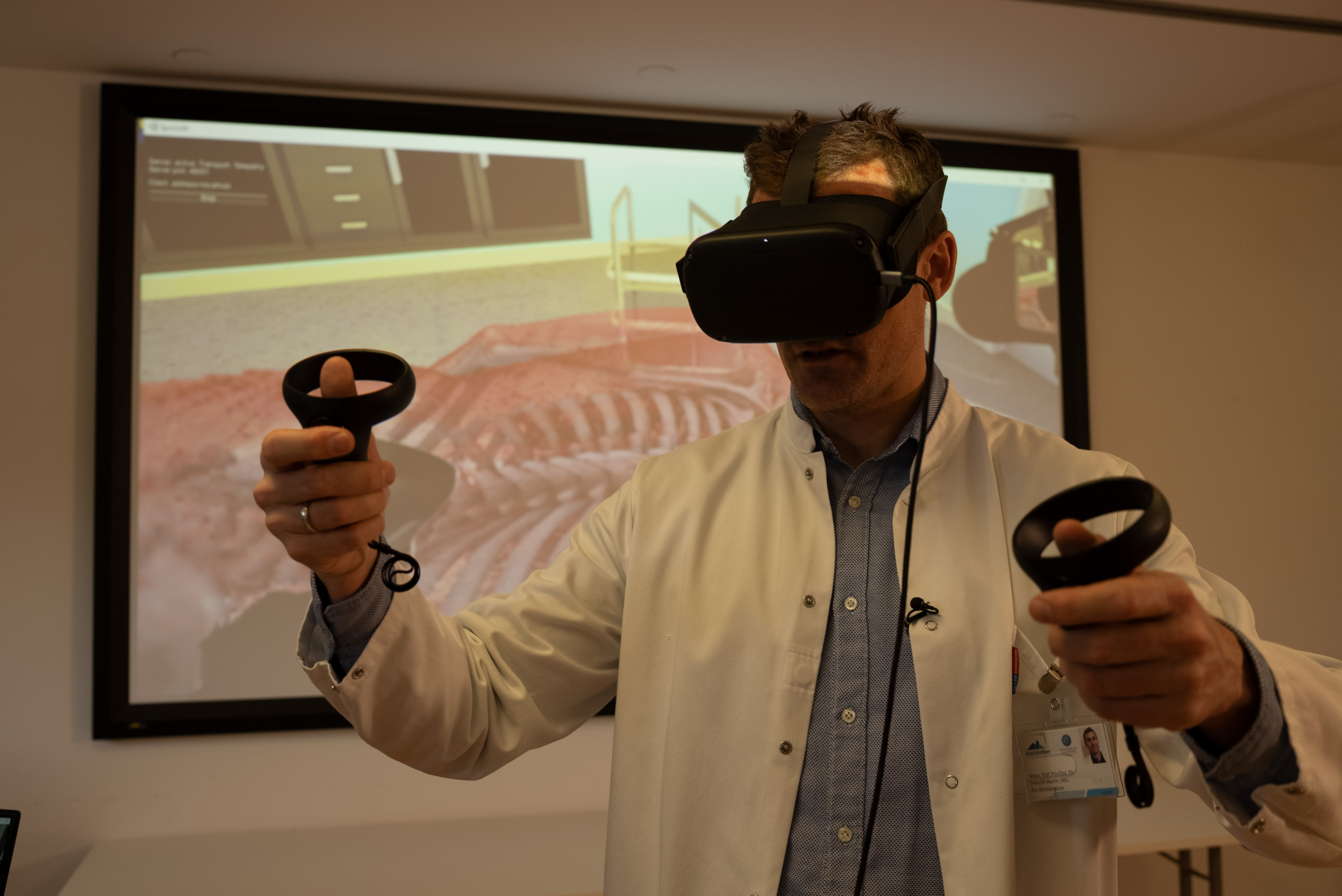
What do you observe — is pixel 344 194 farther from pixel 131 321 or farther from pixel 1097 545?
pixel 1097 545

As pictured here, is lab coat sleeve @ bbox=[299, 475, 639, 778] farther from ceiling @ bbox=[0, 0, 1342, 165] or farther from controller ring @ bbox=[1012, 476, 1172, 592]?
ceiling @ bbox=[0, 0, 1342, 165]

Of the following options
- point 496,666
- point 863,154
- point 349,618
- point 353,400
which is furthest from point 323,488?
point 863,154

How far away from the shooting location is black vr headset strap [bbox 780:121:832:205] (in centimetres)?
100

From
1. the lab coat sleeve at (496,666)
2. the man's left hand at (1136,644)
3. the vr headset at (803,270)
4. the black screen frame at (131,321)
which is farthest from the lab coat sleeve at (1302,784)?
the black screen frame at (131,321)

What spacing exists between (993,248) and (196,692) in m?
2.69

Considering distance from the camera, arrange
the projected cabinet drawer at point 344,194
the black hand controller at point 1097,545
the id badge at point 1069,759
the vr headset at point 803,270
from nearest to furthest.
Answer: the black hand controller at point 1097,545 → the vr headset at point 803,270 → the id badge at point 1069,759 → the projected cabinet drawer at point 344,194

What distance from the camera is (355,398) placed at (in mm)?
792

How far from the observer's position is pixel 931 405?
121 centimetres

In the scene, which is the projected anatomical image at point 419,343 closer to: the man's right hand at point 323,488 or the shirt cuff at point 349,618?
the shirt cuff at point 349,618

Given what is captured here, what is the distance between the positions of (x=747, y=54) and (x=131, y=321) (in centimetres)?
176

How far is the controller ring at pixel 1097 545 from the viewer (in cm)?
60

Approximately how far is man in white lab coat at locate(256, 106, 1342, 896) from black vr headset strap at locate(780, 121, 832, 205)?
3cm

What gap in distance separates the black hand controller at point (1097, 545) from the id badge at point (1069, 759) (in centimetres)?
33

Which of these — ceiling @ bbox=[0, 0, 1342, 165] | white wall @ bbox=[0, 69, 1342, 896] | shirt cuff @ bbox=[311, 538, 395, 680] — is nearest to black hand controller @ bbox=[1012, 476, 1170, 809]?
shirt cuff @ bbox=[311, 538, 395, 680]
